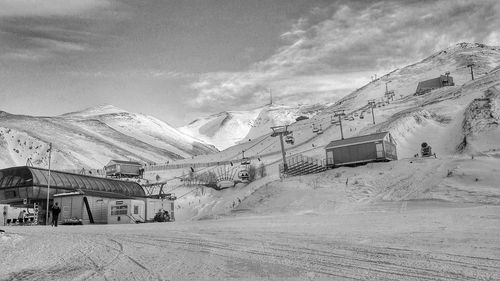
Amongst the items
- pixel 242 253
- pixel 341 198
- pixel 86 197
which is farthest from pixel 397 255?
pixel 86 197

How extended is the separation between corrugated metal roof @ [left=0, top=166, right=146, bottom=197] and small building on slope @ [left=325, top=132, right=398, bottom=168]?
31.7 metres

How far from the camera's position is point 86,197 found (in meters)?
41.4

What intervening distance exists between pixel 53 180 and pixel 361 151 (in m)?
37.1

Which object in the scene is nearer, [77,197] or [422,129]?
[77,197]

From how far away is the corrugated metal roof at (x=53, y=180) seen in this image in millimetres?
48156

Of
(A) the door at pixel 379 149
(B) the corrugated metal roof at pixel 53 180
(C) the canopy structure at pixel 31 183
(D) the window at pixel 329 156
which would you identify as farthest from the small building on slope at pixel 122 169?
(A) the door at pixel 379 149

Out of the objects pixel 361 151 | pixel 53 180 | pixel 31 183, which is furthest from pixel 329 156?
pixel 31 183

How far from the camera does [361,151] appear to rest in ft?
148

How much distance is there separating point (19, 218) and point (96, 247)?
122ft

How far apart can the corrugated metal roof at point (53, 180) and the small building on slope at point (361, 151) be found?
31.7 m

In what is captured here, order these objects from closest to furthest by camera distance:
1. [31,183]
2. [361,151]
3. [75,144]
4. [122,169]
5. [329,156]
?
1. [361,151]
2. [329,156]
3. [31,183]
4. [122,169]
5. [75,144]

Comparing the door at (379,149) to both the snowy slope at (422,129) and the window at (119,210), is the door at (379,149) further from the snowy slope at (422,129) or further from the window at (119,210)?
the window at (119,210)

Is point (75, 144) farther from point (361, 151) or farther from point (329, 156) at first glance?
point (361, 151)

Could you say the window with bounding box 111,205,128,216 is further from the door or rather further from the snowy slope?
the snowy slope
